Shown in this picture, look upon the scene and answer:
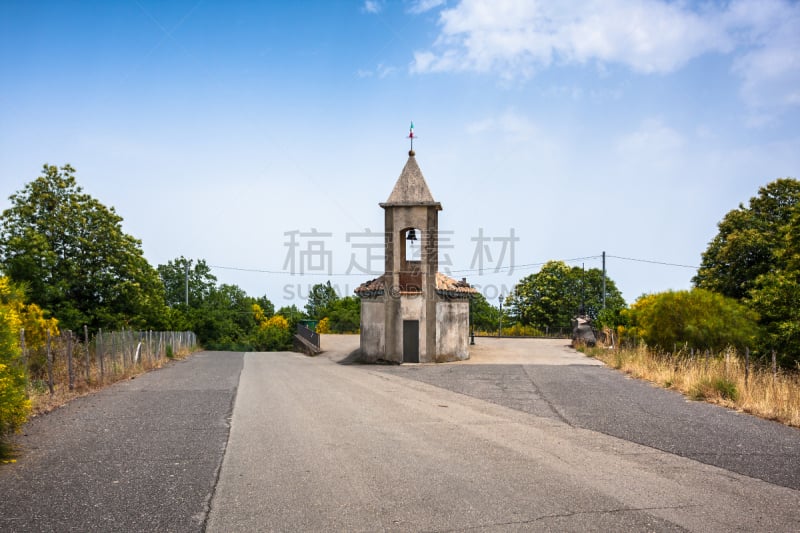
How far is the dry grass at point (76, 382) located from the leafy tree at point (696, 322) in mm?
19296

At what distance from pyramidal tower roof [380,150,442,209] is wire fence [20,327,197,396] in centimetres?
1317

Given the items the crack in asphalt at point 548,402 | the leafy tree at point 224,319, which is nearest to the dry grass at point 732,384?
the crack in asphalt at point 548,402

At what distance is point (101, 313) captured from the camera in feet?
117

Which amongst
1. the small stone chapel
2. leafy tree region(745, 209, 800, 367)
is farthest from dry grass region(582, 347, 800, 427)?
the small stone chapel

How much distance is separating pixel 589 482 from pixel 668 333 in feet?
61.4

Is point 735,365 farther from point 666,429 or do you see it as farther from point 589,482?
point 589,482

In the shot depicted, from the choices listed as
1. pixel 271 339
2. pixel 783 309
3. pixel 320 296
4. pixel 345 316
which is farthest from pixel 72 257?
pixel 320 296

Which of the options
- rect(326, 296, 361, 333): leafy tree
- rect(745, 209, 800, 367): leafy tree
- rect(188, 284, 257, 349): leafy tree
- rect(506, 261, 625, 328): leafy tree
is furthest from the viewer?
rect(506, 261, 625, 328): leafy tree

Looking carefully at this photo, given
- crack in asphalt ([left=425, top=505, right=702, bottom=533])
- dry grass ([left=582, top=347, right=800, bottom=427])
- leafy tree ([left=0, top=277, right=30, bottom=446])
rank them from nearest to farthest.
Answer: crack in asphalt ([left=425, top=505, right=702, bottom=533]) → leafy tree ([left=0, top=277, right=30, bottom=446]) → dry grass ([left=582, top=347, right=800, bottom=427])

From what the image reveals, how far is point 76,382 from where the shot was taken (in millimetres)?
17297

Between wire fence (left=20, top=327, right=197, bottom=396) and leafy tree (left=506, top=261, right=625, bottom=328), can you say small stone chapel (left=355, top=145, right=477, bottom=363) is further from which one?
leafy tree (left=506, top=261, right=625, bottom=328)

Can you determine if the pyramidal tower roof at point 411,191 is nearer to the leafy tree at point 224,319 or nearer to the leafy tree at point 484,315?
the leafy tree at point 224,319

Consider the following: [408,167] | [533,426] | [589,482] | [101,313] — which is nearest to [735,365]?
[533,426]

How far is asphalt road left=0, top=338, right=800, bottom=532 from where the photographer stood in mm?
6070
